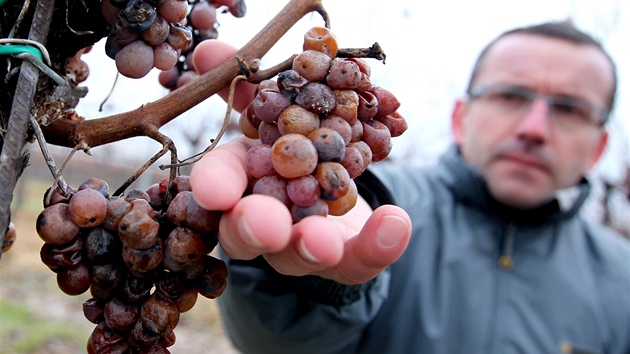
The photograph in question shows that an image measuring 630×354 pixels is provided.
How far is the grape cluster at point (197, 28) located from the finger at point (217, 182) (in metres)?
0.36

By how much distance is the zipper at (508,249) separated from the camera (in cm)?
250

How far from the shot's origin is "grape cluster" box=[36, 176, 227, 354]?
0.57 m

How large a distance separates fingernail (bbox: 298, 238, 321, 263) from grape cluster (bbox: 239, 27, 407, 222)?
0.04m

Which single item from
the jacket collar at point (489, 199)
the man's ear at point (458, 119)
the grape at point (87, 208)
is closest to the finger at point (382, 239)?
the grape at point (87, 208)

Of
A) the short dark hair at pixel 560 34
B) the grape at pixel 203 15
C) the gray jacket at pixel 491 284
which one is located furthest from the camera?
the short dark hair at pixel 560 34

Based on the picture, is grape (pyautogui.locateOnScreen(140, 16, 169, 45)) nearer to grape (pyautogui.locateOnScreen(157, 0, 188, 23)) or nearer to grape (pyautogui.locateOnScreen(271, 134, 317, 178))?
grape (pyautogui.locateOnScreen(157, 0, 188, 23))

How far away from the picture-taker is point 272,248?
1.73 ft

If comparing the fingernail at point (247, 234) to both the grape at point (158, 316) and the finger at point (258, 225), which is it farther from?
the grape at point (158, 316)

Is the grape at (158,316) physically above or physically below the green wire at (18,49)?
below

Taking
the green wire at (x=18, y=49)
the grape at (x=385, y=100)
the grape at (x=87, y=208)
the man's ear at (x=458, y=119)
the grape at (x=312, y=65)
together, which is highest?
the green wire at (x=18, y=49)

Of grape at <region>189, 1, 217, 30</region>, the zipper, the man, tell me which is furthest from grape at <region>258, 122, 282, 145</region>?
the zipper

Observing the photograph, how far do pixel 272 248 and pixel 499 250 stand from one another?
2.31 m

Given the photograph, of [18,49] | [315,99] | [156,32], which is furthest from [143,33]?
[315,99]

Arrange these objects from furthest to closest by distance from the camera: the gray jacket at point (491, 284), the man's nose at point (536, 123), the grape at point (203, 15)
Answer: the man's nose at point (536, 123), the gray jacket at point (491, 284), the grape at point (203, 15)
